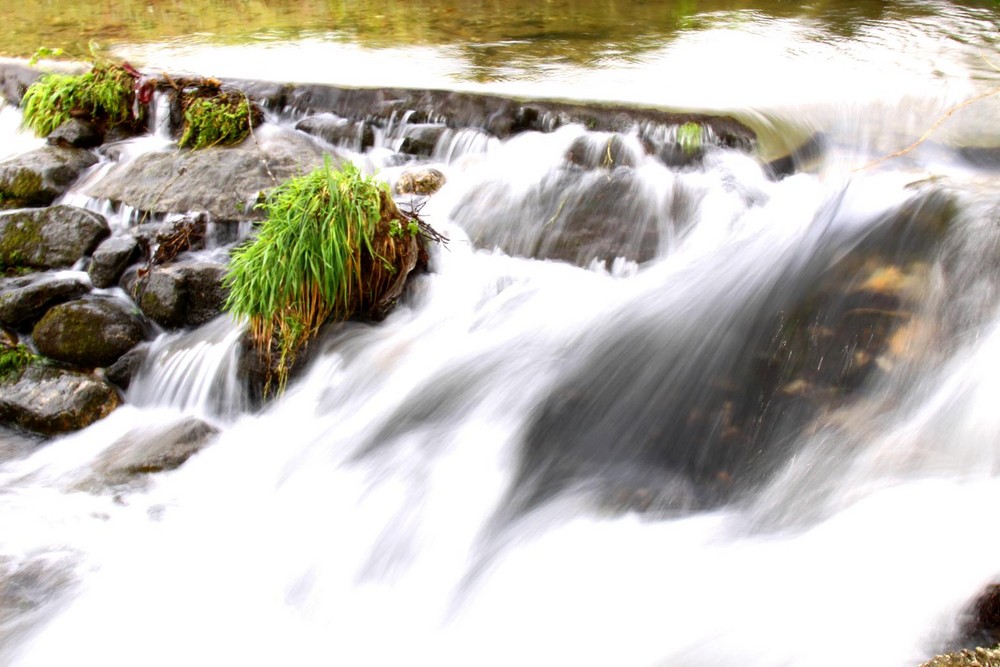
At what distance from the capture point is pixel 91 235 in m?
5.64

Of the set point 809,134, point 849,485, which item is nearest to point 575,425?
point 849,485

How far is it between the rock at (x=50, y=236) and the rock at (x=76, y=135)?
100cm

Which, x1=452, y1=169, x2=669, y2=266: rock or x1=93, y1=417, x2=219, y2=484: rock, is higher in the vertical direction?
x1=452, y1=169, x2=669, y2=266: rock

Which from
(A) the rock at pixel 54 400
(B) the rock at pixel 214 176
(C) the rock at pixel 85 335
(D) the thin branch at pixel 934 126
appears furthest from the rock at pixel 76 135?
(D) the thin branch at pixel 934 126

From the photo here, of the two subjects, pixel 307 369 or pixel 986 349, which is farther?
pixel 307 369

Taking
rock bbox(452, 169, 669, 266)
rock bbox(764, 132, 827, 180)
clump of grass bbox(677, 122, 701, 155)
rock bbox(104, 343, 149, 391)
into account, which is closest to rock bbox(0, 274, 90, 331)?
rock bbox(104, 343, 149, 391)

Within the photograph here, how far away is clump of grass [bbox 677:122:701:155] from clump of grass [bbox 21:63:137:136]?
13.6ft

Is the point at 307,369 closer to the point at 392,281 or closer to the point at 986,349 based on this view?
the point at 392,281

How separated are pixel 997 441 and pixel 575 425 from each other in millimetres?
1655

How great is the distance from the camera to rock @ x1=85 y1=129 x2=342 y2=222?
5.57m

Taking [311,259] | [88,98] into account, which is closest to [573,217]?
[311,259]

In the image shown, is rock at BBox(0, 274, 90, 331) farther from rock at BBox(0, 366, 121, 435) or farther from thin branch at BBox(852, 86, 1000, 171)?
thin branch at BBox(852, 86, 1000, 171)

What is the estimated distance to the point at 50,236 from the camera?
5.62 metres

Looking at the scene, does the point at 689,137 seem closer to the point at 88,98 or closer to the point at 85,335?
the point at 85,335
